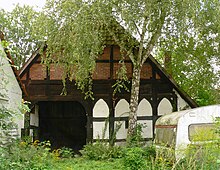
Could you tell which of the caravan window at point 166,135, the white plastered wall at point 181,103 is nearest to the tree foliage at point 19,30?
the white plastered wall at point 181,103

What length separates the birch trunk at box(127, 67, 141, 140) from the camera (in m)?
13.6

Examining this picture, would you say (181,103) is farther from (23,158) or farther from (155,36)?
(23,158)

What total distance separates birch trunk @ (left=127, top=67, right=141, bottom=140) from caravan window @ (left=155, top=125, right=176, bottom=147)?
1.58m

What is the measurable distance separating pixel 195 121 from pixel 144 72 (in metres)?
5.18

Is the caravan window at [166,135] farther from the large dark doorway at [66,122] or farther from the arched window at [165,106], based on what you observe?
the large dark doorway at [66,122]

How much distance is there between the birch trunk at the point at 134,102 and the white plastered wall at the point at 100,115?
1.28 m

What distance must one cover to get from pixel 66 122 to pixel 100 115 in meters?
4.17

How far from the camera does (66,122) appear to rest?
18688mm

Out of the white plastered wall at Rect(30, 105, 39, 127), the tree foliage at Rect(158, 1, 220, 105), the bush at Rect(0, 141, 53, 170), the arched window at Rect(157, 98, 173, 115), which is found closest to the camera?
the bush at Rect(0, 141, 53, 170)

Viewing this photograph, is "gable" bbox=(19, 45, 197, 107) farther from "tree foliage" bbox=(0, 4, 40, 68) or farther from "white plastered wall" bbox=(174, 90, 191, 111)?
"tree foliage" bbox=(0, 4, 40, 68)

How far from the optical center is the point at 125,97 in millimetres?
15250

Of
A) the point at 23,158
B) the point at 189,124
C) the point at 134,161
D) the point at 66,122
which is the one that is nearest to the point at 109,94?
the point at 66,122

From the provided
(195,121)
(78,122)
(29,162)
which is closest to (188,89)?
(78,122)

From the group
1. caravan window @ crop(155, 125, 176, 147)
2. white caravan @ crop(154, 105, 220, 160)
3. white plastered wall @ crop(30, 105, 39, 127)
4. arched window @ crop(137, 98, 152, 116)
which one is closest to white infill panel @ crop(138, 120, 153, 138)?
arched window @ crop(137, 98, 152, 116)
